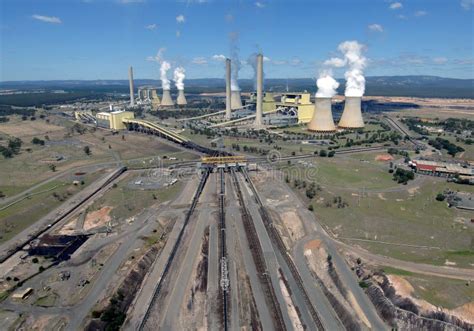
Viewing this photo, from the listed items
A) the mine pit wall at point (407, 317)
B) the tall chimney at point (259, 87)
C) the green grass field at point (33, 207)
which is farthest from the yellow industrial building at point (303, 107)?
the mine pit wall at point (407, 317)

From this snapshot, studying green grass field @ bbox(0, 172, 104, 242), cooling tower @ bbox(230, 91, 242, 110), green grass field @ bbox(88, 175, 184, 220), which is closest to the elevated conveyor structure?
green grass field @ bbox(0, 172, 104, 242)

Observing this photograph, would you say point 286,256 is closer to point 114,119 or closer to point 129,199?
point 129,199

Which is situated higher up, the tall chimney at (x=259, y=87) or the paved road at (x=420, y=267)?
the tall chimney at (x=259, y=87)

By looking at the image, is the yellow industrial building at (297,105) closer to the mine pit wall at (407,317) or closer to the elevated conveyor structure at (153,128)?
the elevated conveyor structure at (153,128)

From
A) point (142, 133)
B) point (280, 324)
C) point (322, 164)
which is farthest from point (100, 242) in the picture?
point (142, 133)

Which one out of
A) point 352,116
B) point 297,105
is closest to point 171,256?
point 352,116

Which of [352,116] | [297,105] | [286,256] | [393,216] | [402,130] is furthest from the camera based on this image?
[297,105]
